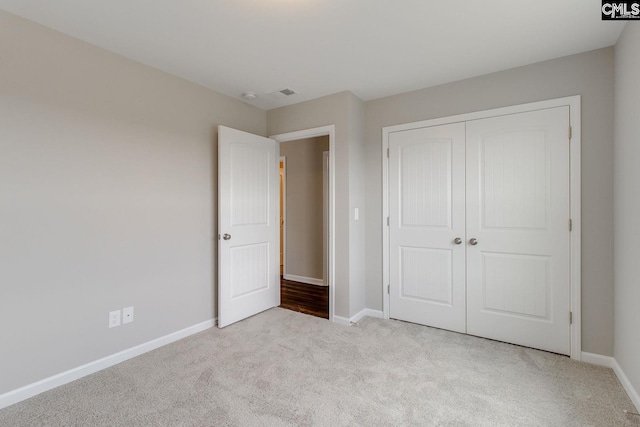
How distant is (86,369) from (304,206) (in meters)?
3.29

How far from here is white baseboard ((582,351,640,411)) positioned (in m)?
1.82

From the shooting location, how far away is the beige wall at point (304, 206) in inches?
186

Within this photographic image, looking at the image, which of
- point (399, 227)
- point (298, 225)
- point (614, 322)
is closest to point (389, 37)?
point (399, 227)

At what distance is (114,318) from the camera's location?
234 cm

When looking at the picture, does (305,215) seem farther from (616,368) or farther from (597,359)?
(616,368)

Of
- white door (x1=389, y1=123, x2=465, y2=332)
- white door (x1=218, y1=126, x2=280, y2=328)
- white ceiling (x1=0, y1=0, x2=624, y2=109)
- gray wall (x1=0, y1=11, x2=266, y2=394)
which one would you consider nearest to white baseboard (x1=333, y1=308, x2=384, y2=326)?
white door (x1=389, y1=123, x2=465, y2=332)

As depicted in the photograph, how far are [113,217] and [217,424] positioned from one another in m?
1.64

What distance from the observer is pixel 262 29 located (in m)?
2.06

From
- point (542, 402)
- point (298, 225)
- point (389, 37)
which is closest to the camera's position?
point (542, 402)

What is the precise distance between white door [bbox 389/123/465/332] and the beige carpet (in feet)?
1.25

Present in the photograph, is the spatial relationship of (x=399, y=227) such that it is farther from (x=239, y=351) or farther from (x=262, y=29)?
(x=262, y=29)

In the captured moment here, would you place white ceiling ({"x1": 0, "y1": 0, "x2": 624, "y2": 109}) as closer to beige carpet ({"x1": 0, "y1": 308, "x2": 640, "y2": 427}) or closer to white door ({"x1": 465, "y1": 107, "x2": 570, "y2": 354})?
white door ({"x1": 465, "y1": 107, "x2": 570, "y2": 354})

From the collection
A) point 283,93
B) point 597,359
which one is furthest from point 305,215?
point 597,359

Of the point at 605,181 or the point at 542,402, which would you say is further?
the point at 605,181
